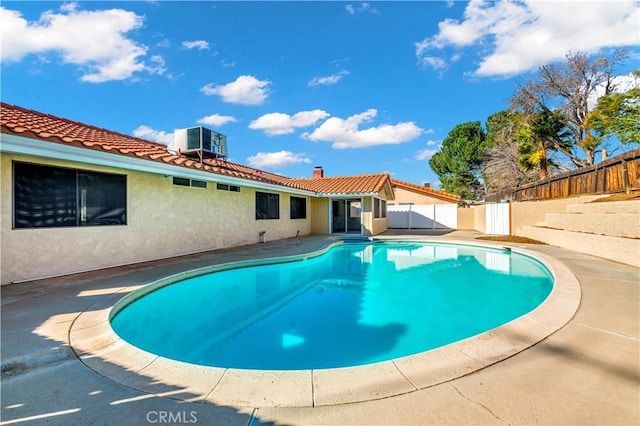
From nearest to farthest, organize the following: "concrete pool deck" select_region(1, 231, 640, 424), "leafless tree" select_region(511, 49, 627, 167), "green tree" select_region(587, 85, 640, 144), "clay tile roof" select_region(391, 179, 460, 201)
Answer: "concrete pool deck" select_region(1, 231, 640, 424)
"green tree" select_region(587, 85, 640, 144)
"leafless tree" select_region(511, 49, 627, 167)
"clay tile roof" select_region(391, 179, 460, 201)

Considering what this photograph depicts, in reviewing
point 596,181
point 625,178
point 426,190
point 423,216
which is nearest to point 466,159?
point 426,190

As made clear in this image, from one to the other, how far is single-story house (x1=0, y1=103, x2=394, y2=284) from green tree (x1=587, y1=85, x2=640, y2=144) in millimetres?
13232

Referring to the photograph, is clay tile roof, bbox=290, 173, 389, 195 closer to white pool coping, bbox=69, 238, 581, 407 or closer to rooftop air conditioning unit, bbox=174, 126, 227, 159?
rooftop air conditioning unit, bbox=174, 126, 227, 159

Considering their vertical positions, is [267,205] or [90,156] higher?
[90,156]

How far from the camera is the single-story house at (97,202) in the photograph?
19.0 ft

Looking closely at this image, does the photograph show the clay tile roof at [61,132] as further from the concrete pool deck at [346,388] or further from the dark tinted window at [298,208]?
the dark tinted window at [298,208]

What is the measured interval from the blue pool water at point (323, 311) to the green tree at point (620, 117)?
5.60m

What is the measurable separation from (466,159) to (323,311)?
33277 mm

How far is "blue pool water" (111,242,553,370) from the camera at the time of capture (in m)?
4.11

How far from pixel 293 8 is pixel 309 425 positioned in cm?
1431

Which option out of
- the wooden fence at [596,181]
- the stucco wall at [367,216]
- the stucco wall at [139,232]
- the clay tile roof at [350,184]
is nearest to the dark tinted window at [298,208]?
the clay tile roof at [350,184]

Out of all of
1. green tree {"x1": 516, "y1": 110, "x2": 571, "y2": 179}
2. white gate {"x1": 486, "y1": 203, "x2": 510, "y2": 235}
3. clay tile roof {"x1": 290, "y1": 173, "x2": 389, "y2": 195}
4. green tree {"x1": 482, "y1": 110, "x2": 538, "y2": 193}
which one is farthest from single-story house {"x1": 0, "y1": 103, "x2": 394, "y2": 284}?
green tree {"x1": 482, "y1": 110, "x2": 538, "y2": 193}

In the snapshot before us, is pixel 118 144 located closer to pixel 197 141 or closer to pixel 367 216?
pixel 197 141

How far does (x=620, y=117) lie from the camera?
1077cm
